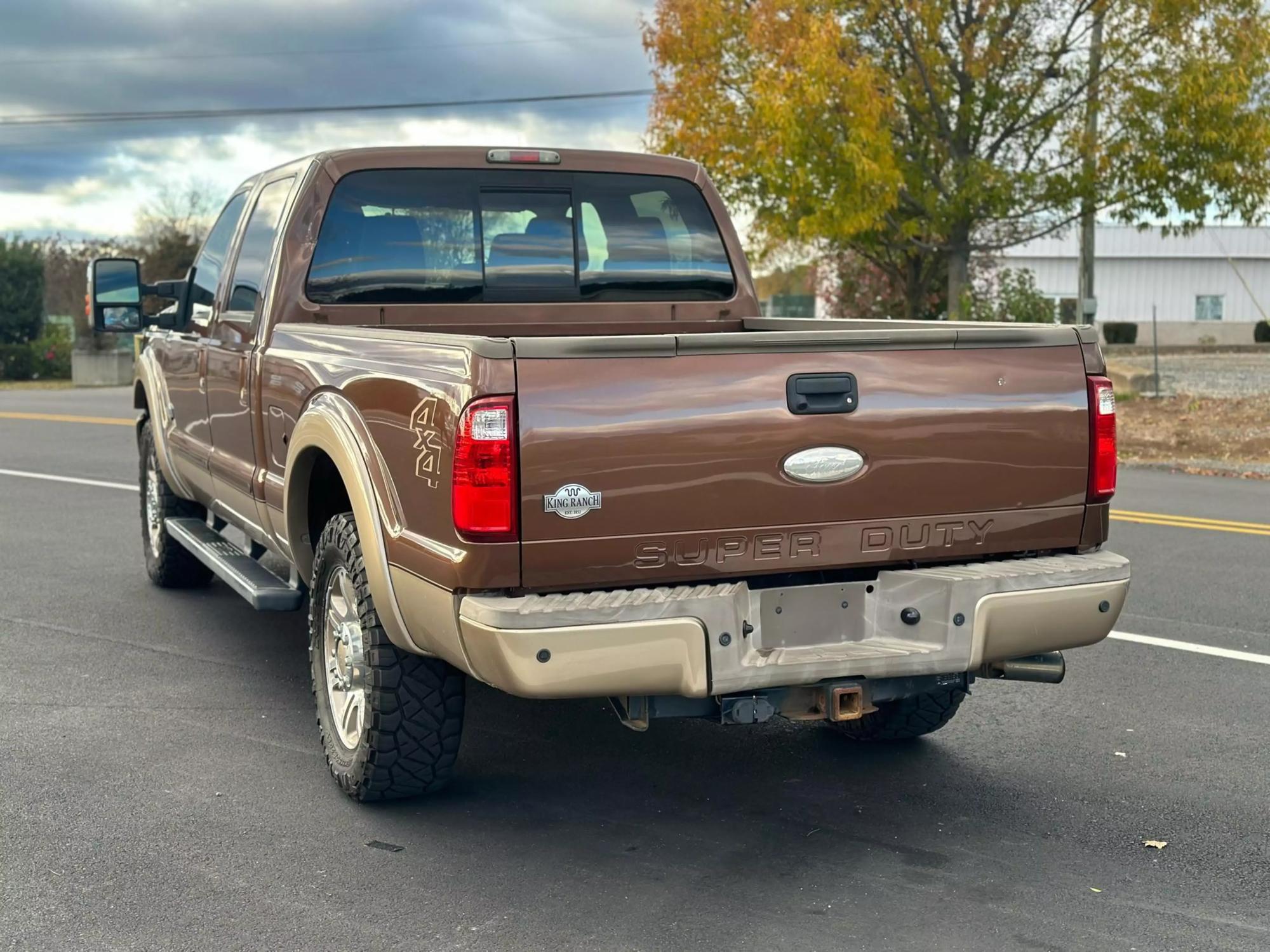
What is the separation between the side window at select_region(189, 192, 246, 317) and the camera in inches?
259

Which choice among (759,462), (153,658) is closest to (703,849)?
(759,462)

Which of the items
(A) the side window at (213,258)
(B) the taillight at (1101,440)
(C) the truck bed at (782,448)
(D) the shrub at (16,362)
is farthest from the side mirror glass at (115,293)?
(D) the shrub at (16,362)

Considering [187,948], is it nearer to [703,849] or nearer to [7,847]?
[7,847]

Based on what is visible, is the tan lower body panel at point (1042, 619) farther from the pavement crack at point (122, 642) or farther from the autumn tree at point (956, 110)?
the autumn tree at point (956, 110)

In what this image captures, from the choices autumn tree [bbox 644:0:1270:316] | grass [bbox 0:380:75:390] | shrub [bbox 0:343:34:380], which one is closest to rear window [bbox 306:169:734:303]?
autumn tree [bbox 644:0:1270:316]

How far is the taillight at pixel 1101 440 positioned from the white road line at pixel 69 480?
9.47 meters

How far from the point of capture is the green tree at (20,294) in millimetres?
34375

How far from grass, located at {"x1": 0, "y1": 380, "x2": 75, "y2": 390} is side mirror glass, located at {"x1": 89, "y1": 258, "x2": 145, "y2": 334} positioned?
25.3 metres

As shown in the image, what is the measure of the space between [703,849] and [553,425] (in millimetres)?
1419

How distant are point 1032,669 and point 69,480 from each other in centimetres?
1057

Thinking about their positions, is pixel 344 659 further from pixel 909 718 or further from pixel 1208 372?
pixel 1208 372

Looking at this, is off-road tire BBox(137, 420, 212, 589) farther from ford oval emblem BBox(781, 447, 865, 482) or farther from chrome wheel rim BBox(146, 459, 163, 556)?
ford oval emblem BBox(781, 447, 865, 482)

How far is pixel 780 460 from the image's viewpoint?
3.91 meters

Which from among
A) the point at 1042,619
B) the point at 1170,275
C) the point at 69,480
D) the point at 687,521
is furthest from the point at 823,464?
the point at 1170,275
